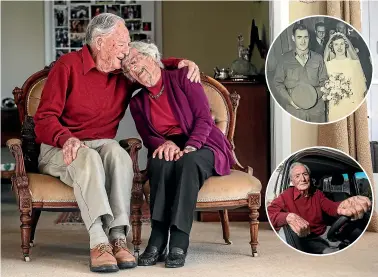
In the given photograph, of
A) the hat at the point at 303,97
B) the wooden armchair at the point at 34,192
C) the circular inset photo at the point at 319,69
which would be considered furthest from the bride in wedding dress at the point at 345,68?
the wooden armchair at the point at 34,192

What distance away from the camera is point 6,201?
5855 millimetres

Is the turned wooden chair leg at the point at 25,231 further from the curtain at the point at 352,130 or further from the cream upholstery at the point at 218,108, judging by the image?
the curtain at the point at 352,130

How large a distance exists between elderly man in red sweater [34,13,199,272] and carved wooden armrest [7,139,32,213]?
135mm

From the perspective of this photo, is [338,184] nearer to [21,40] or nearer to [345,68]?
[345,68]

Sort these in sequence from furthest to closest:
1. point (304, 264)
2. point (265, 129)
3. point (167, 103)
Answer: point (265, 129)
point (167, 103)
point (304, 264)

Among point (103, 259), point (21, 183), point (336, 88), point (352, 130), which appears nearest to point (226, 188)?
point (103, 259)

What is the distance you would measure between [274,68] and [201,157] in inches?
27.9

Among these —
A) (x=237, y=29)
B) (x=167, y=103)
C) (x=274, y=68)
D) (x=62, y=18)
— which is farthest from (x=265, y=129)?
(x=62, y=18)

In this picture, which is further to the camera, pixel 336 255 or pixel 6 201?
pixel 6 201

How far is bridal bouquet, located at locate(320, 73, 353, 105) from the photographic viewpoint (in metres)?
3.83

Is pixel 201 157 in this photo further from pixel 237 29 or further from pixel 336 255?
pixel 237 29

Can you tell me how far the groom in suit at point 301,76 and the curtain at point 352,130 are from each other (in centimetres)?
43

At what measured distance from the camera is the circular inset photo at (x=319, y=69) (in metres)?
3.79

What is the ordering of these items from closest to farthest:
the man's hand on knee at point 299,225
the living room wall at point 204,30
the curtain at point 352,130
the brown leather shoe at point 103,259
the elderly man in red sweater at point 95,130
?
the brown leather shoe at point 103,259 < the elderly man in red sweater at point 95,130 < the man's hand on knee at point 299,225 < the curtain at point 352,130 < the living room wall at point 204,30
